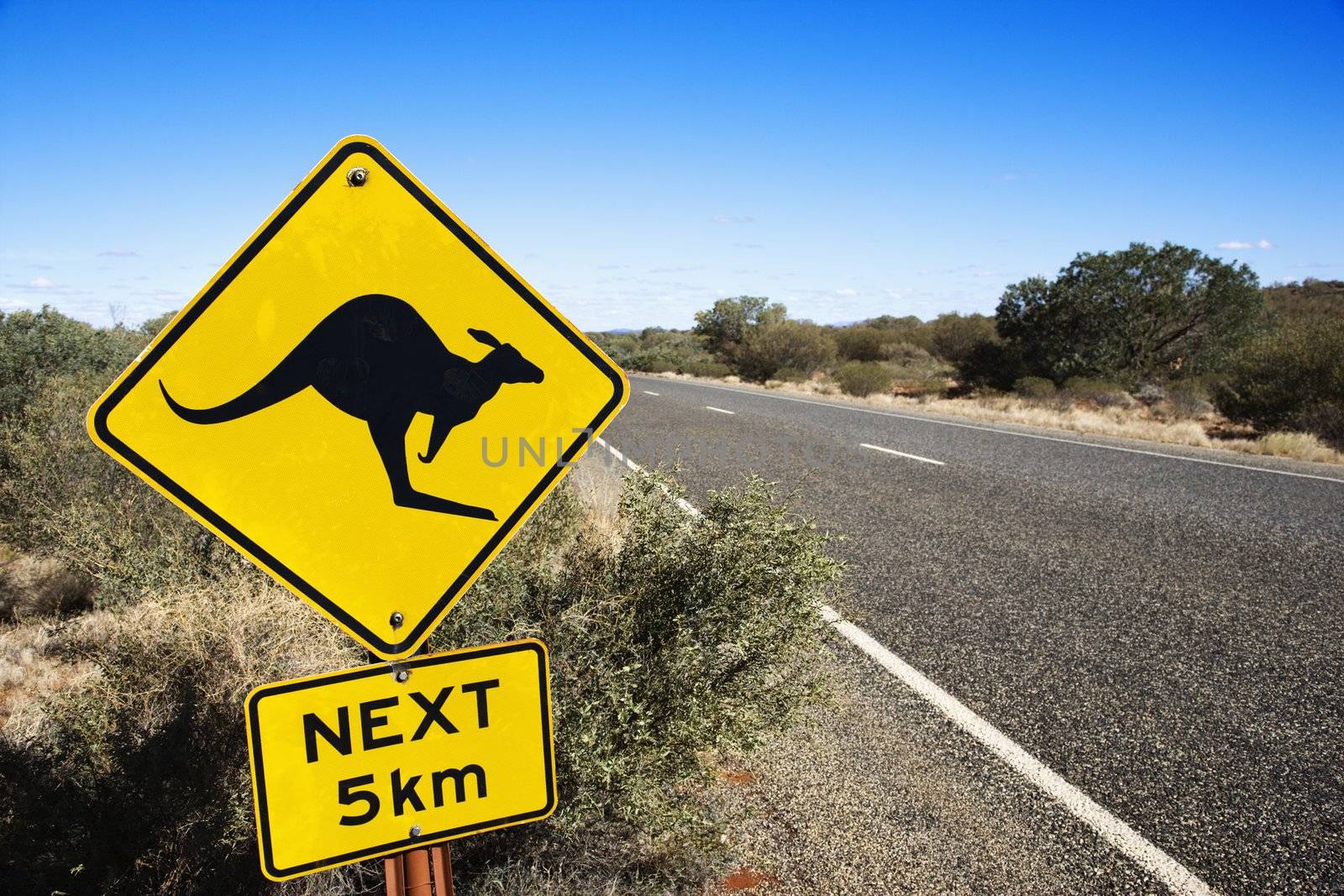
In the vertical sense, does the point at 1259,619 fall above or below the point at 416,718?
below

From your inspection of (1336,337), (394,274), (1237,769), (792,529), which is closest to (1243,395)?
(1336,337)

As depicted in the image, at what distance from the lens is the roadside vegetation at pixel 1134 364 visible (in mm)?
14422

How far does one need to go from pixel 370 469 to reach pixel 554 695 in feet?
4.15

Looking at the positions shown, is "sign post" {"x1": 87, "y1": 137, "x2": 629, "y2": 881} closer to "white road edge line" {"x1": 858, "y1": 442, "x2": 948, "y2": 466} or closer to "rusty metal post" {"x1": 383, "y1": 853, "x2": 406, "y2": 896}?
"rusty metal post" {"x1": 383, "y1": 853, "x2": 406, "y2": 896}

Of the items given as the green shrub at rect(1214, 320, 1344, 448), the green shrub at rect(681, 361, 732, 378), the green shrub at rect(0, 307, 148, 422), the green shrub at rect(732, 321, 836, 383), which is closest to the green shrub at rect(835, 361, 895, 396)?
the green shrub at rect(732, 321, 836, 383)

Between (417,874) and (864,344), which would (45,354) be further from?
(864,344)

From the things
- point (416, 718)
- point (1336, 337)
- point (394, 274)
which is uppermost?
point (1336, 337)

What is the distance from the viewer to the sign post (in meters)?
1.33

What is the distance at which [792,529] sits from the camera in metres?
3.13

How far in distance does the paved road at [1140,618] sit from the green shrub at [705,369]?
28200 mm

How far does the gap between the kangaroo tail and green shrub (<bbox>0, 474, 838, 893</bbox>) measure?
1339 mm

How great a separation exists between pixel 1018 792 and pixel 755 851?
3.58 ft

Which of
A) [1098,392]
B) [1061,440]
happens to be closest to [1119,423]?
[1061,440]

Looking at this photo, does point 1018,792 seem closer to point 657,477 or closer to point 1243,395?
point 657,477
